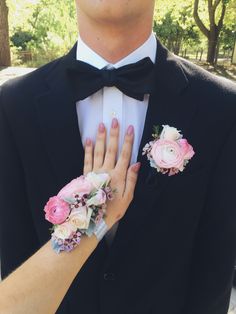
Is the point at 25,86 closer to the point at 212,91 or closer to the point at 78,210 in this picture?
the point at 78,210

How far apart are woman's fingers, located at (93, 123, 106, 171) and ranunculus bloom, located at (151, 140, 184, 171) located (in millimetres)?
178

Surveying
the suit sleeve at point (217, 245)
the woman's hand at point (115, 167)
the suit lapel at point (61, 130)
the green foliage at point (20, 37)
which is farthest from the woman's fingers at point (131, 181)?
the green foliage at point (20, 37)

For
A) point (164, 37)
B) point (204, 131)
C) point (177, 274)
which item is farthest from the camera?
point (164, 37)

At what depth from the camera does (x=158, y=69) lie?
4.60ft

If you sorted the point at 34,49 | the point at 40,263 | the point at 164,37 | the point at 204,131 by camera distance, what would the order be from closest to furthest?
1. the point at 40,263
2. the point at 204,131
3. the point at 34,49
4. the point at 164,37

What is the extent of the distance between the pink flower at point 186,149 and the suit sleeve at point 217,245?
0.49 ft

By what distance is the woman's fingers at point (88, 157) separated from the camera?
1.28 meters

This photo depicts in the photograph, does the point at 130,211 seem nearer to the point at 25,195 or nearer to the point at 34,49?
the point at 25,195

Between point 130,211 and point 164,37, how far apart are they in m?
31.9

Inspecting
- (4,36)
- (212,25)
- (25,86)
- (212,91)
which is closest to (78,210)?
(25,86)

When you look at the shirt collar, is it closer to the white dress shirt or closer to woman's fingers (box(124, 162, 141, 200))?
the white dress shirt

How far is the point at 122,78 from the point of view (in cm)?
132

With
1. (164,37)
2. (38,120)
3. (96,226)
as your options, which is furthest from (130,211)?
(164,37)

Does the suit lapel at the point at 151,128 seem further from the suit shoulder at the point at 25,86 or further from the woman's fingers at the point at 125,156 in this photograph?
the suit shoulder at the point at 25,86
